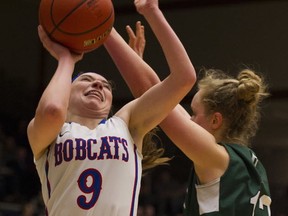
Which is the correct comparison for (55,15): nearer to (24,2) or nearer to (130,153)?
(130,153)

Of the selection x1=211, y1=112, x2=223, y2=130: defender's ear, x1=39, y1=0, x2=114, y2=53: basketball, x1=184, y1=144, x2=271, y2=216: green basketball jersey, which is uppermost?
x1=39, y1=0, x2=114, y2=53: basketball

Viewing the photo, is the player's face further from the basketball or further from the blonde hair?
the blonde hair

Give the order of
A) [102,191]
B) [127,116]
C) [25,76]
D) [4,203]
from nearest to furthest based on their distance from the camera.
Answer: [102,191] → [127,116] → [4,203] → [25,76]

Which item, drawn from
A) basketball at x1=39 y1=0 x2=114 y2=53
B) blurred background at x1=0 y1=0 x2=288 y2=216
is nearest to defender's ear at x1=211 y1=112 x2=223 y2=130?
basketball at x1=39 y1=0 x2=114 y2=53

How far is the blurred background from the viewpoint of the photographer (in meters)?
8.52

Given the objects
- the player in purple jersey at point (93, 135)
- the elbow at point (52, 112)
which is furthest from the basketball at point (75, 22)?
the elbow at point (52, 112)

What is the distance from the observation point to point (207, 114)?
3.11 metres

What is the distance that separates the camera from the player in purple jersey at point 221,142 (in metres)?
2.94

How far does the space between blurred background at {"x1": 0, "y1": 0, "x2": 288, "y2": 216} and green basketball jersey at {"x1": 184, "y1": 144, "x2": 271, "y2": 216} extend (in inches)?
206

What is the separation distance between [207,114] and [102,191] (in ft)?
2.13

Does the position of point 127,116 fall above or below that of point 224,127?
above

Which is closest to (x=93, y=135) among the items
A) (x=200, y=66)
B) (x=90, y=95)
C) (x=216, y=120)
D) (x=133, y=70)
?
(x=90, y=95)

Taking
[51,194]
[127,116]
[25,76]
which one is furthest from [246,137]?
[25,76]

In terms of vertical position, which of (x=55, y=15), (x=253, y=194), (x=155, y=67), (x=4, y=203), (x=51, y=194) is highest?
(x=55, y=15)
